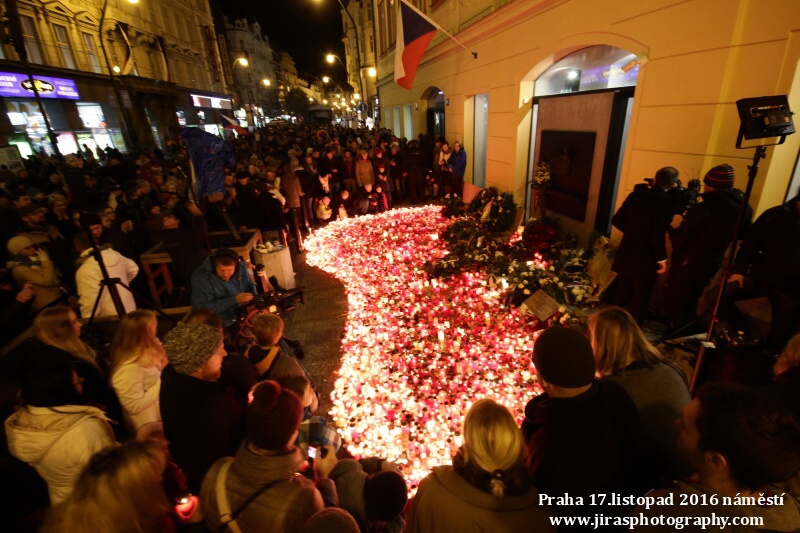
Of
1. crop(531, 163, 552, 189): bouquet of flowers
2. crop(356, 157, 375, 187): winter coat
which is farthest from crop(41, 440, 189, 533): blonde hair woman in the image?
crop(356, 157, 375, 187): winter coat

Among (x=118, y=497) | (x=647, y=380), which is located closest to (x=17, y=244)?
(x=118, y=497)

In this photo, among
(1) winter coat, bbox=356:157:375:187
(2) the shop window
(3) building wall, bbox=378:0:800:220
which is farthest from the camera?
(1) winter coat, bbox=356:157:375:187

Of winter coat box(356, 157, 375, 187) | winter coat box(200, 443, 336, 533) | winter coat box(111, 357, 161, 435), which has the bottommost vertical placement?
winter coat box(111, 357, 161, 435)

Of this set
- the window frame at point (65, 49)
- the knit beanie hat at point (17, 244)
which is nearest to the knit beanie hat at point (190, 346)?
the knit beanie hat at point (17, 244)

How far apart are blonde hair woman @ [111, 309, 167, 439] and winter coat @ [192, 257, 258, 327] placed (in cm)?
111

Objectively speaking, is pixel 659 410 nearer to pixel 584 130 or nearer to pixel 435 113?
pixel 584 130

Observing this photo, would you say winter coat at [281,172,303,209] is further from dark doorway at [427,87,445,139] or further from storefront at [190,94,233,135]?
storefront at [190,94,233,135]

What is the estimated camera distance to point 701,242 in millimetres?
3799

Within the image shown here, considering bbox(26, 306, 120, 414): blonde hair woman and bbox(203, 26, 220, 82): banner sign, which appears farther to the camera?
bbox(203, 26, 220, 82): banner sign

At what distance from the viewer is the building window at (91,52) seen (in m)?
19.3

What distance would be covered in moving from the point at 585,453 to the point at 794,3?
170 inches

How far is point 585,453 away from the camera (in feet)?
5.49

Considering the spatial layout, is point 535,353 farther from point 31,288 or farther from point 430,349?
point 31,288

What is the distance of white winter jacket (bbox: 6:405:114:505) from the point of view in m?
2.06
